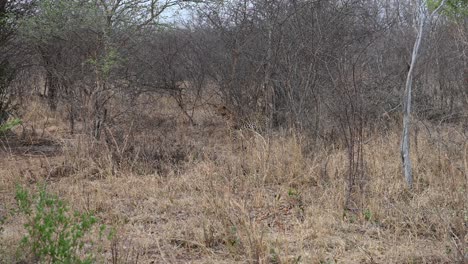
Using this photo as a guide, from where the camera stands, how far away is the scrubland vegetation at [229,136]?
13.0ft

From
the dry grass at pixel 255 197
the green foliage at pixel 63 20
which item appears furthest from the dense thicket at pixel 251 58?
the dry grass at pixel 255 197

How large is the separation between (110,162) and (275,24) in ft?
10.8

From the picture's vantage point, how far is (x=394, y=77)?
9141 mm

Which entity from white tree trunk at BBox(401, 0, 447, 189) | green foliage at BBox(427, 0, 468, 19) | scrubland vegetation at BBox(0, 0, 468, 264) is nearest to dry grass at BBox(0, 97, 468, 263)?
scrubland vegetation at BBox(0, 0, 468, 264)

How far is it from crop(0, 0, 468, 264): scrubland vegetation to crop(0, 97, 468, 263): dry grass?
25 mm

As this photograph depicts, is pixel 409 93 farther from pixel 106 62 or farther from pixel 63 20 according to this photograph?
pixel 63 20

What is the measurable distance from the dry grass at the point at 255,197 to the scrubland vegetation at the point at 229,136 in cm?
3

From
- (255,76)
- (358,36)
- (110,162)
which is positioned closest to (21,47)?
(110,162)

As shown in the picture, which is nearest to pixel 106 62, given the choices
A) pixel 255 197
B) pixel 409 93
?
pixel 255 197

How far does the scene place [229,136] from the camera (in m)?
7.94

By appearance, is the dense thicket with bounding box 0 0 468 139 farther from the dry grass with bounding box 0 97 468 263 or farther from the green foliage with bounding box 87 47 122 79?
the dry grass with bounding box 0 97 468 263

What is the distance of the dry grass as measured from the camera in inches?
152

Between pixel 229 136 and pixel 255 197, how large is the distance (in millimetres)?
2970

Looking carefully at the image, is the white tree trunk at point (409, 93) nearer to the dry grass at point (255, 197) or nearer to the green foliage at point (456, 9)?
the dry grass at point (255, 197)
